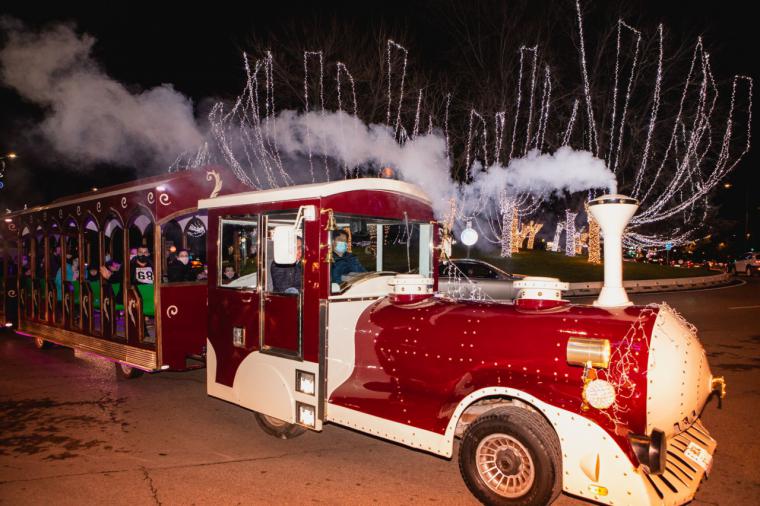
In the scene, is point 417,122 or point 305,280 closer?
point 305,280

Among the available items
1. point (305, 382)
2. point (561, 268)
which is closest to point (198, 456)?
point (305, 382)

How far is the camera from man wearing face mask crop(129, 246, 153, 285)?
745cm

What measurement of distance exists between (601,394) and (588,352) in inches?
10.5

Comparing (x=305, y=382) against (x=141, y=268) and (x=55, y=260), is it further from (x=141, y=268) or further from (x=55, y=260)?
(x=55, y=260)

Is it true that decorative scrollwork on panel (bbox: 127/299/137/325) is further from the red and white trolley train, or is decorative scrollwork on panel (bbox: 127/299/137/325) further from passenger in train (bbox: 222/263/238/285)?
passenger in train (bbox: 222/263/238/285)

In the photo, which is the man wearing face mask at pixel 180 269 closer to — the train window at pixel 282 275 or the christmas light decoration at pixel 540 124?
the train window at pixel 282 275

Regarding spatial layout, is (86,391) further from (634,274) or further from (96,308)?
(634,274)


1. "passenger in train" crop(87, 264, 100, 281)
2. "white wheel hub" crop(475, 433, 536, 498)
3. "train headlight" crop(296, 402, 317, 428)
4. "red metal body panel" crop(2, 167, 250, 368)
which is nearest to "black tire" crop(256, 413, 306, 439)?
"train headlight" crop(296, 402, 317, 428)

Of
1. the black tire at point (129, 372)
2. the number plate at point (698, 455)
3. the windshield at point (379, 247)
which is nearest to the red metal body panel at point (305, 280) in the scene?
the windshield at point (379, 247)

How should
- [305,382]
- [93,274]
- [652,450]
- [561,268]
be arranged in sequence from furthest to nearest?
Answer: 1. [561,268]
2. [93,274]
3. [305,382]
4. [652,450]

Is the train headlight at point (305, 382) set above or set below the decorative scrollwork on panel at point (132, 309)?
below

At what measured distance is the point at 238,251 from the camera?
252 inches

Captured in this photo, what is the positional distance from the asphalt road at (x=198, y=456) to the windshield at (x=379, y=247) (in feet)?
5.82

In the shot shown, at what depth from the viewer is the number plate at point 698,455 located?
3492 millimetres
